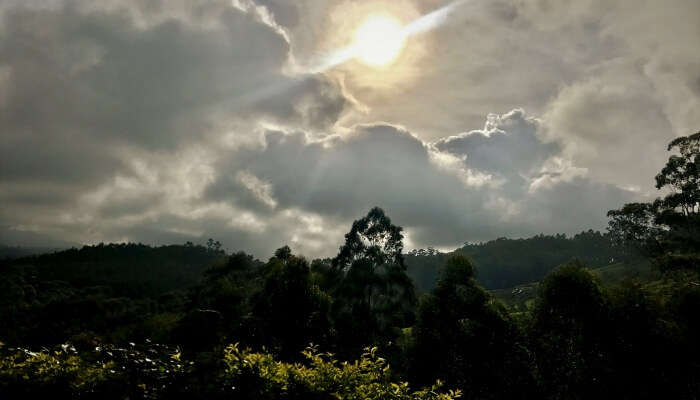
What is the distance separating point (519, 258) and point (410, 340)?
161 meters

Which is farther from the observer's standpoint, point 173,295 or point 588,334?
point 173,295

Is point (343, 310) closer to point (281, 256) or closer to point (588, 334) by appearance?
point (281, 256)

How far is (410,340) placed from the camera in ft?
64.3

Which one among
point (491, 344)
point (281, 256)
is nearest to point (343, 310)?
point (281, 256)

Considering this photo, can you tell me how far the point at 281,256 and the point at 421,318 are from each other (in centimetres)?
2079

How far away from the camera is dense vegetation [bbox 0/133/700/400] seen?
17.0 feet

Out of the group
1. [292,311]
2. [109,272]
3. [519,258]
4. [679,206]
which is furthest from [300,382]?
[109,272]

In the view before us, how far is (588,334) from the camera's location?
51.0ft

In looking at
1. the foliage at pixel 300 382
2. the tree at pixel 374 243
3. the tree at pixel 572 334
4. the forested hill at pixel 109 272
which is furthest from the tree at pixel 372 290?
the forested hill at pixel 109 272

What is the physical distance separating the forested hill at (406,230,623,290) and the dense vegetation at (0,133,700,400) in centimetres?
10812

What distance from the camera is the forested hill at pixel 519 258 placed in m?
155

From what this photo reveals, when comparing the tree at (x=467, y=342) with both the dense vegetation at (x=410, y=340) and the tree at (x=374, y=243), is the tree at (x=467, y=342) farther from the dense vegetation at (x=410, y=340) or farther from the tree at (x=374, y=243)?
the tree at (x=374, y=243)

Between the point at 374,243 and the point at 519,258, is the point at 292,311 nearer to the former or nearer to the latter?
the point at 374,243

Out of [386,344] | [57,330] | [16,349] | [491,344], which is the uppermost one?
[16,349]
